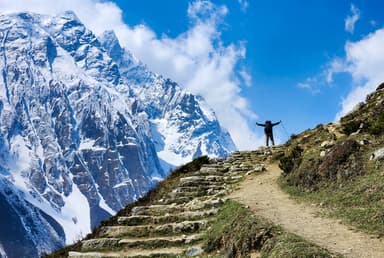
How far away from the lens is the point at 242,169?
2488 cm

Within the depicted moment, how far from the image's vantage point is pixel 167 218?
50.9 feet

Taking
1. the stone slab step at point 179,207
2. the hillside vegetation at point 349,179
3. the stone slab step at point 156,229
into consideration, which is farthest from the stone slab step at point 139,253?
the hillside vegetation at point 349,179

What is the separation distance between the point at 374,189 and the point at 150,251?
6.75 metres

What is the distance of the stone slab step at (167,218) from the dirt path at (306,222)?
4.79 ft

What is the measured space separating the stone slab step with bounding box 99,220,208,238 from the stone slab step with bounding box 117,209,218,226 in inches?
21.5

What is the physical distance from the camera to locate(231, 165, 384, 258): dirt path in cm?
934

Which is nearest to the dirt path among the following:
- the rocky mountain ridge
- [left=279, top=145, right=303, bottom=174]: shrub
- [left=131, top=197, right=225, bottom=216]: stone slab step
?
the rocky mountain ridge

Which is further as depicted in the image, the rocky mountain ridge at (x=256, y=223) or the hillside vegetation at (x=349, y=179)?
the hillside vegetation at (x=349, y=179)

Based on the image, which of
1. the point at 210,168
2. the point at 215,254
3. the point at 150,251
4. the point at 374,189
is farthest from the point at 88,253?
the point at 210,168

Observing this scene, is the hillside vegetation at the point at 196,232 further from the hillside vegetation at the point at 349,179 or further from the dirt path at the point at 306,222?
the hillside vegetation at the point at 349,179

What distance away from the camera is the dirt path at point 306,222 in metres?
9.34

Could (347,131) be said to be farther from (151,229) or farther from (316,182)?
(151,229)

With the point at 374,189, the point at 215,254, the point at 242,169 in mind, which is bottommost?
the point at 215,254

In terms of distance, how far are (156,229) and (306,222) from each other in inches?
199
